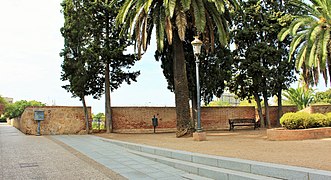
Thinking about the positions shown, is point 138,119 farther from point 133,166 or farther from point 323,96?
point 323,96

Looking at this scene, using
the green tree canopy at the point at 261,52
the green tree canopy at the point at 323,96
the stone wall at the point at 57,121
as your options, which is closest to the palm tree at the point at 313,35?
the green tree canopy at the point at 261,52

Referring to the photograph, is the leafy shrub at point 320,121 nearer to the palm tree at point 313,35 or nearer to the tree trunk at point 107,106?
the palm tree at point 313,35

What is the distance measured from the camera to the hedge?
11617mm

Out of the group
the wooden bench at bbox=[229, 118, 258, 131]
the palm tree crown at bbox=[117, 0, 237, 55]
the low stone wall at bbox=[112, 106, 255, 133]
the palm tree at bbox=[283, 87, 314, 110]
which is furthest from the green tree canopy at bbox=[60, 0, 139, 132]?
the palm tree at bbox=[283, 87, 314, 110]

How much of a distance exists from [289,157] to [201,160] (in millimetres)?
2193

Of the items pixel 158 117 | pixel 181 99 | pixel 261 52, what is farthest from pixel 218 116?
pixel 181 99

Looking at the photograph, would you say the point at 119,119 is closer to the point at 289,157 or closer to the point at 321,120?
the point at 321,120

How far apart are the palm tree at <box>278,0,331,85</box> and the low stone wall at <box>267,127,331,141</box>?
8.94 meters

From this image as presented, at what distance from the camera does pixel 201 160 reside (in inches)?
294

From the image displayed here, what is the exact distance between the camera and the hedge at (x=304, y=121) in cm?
1162

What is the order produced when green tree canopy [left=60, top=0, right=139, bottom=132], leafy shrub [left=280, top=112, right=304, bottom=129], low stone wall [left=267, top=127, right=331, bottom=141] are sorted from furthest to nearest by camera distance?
green tree canopy [left=60, top=0, right=139, bottom=132] < leafy shrub [left=280, top=112, right=304, bottom=129] < low stone wall [left=267, top=127, right=331, bottom=141]

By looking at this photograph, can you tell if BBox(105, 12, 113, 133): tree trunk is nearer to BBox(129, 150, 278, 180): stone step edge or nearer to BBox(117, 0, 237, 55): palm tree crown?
BBox(117, 0, 237, 55): palm tree crown

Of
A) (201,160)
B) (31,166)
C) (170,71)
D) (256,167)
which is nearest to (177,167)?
(201,160)

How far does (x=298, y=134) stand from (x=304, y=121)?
2.93 ft
